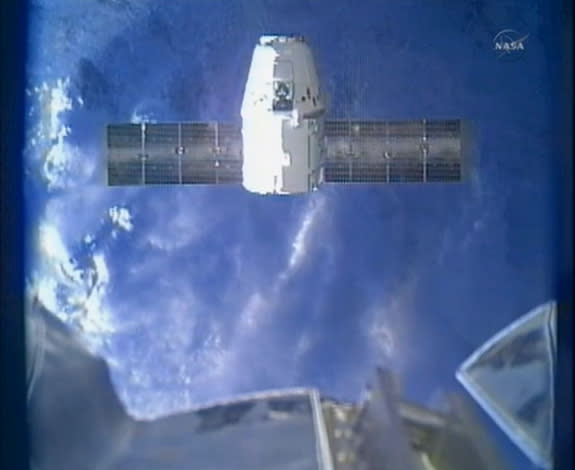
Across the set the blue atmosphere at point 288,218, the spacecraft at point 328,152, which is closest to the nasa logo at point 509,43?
the blue atmosphere at point 288,218

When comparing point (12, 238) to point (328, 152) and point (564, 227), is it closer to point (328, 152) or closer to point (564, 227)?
point (328, 152)

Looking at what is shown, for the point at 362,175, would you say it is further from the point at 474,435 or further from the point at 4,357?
the point at 4,357

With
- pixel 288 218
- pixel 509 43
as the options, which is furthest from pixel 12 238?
pixel 509 43

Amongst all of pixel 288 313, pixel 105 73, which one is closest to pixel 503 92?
pixel 288 313

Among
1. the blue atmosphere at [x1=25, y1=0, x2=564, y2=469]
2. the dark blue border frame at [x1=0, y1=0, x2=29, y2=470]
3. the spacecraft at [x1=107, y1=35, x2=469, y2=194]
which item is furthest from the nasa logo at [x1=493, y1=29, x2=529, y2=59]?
the dark blue border frame at [x1=0, y1=0, x2=29, y2=470]

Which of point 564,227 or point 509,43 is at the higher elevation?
point 509,43

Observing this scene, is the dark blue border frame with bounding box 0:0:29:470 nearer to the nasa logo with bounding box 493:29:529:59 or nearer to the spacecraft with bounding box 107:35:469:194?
the spacecraft with bounding box 107:35:469:194

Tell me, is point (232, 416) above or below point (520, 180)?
below
